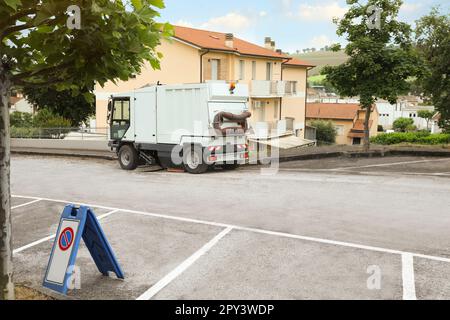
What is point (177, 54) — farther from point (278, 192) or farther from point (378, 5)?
point (278, 192)

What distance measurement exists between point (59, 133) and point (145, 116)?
13686 millimetres

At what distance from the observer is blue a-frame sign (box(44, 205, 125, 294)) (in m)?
5.52

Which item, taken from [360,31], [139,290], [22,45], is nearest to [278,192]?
[139,290]

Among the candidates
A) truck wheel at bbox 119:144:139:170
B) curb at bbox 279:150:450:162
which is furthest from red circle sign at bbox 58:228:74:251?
curb at bbox 279:150:450:162

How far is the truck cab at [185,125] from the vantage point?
1532cm

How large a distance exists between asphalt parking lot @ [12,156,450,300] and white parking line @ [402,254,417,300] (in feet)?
0.09

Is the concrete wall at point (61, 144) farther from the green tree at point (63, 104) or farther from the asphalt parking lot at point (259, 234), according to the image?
the green tree at point (63, 104)

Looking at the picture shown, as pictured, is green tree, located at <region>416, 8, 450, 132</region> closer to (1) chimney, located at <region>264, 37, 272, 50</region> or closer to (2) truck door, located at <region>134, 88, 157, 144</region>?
(2) truck door, located at <region>134, 88, 157, 144</region>

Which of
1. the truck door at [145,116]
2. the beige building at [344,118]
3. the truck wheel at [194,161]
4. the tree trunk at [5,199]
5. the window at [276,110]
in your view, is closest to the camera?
the tree trunk at [5,199]

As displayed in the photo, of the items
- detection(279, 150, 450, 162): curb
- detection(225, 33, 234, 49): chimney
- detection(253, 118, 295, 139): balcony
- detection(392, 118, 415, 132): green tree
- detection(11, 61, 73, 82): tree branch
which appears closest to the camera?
detection(11, 61, 73, 82): tree branch

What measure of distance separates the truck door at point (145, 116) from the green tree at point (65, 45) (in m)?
11.0

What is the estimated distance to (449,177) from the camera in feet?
42.9

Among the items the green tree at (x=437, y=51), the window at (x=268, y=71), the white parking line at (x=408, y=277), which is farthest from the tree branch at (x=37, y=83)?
the window at (x=268, y=71)

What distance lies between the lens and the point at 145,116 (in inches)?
665
